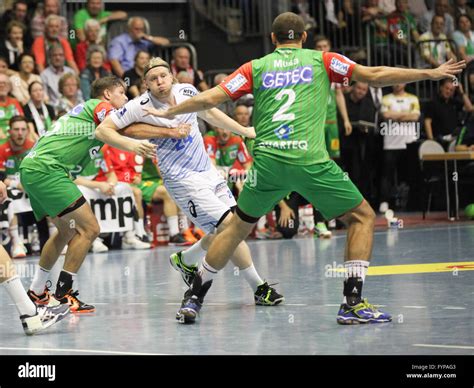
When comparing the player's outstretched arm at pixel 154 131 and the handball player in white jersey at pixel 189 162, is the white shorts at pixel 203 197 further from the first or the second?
the player's outstretched arm at pixel 154 131

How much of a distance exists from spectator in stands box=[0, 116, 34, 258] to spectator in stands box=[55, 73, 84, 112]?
3.58 ft

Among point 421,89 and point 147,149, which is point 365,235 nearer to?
point 147,149

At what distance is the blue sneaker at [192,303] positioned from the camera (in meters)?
8.29

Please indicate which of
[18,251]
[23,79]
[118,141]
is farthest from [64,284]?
[23,79]

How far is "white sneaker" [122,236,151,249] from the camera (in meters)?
15.0

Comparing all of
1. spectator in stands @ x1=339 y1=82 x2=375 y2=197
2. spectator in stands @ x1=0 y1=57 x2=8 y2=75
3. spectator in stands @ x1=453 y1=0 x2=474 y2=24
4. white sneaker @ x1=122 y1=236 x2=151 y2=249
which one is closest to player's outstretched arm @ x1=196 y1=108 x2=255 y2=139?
white sneaker @ x1=122 y1=236 x2=151 y2=249

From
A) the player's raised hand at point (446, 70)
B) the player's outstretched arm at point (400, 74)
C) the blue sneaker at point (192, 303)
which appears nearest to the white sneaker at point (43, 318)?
the blue sneaker at point (192, 303)

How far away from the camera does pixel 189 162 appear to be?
9.28 metres

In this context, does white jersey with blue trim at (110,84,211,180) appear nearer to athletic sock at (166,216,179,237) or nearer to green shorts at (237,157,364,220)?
green shorts at (237,157,364,220)

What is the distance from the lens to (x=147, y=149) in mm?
8398

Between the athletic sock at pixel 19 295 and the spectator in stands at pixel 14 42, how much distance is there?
887 centimetres
